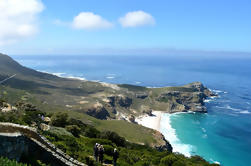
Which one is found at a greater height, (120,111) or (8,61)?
(8,61)

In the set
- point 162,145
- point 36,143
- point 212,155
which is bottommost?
point 212,155

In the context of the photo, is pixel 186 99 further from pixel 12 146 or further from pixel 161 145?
pixel 12 146

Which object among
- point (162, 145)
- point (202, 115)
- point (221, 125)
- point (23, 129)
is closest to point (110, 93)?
point (202, 115)

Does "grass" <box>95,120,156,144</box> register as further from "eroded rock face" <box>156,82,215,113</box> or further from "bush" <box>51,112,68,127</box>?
"eroded rock face" <box>156,82,215,113</box>

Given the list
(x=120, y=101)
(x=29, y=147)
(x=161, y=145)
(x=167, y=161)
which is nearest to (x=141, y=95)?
(x=120, y=101)

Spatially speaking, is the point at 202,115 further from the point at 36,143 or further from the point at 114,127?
the point at 36,143

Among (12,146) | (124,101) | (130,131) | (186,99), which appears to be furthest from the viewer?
(186,99)
